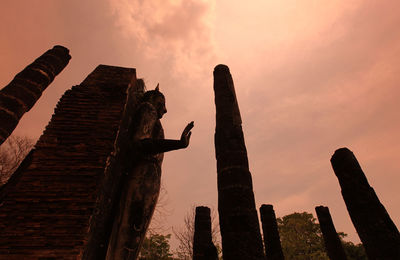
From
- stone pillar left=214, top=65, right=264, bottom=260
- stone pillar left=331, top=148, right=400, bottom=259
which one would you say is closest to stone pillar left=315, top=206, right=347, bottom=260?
stone pillar left=331, top=148, right=400, bottom=259

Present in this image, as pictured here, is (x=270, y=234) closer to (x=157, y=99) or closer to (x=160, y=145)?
(x=157, y=99)

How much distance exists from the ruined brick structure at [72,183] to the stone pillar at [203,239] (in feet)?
28.9

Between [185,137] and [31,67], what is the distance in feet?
15.1

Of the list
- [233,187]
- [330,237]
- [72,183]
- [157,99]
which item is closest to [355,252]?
[330,237]

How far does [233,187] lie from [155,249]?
25.2m

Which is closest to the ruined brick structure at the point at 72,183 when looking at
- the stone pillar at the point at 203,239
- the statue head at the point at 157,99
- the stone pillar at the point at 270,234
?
the statue head at the point at 157,99

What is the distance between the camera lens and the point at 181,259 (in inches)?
947

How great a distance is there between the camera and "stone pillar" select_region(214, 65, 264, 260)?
4.71m

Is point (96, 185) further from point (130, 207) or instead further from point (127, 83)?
point (127, 83)

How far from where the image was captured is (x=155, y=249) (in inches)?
1049

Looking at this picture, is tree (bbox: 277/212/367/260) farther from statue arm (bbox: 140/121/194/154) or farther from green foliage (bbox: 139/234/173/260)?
statue arm (bbox: 140/121/194/154)

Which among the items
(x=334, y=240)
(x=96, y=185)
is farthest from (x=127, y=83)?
(x=334, y=240)

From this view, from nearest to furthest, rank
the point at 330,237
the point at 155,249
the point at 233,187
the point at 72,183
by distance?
the point at 72,183
the point at 233,187
the point at 330,237
the point at 155,249

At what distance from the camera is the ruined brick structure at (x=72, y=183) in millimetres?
2479
